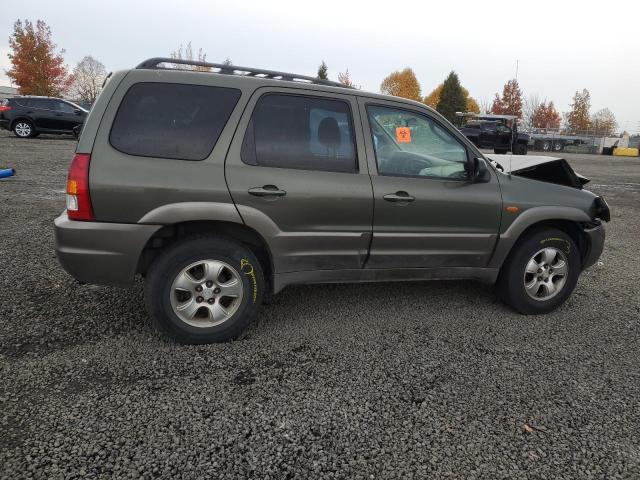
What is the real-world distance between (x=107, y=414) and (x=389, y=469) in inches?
56.5

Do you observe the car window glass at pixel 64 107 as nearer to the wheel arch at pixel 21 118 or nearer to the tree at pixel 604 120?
the wheel arch at pixel 21 118

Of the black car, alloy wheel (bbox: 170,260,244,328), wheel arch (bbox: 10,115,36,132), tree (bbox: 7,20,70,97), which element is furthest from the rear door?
tree (bbox: 7,20,70,97)

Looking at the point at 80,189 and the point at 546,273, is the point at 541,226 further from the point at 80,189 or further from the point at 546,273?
the point at 80,189

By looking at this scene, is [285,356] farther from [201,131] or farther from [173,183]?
[201,131]

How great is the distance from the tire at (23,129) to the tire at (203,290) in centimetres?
1924

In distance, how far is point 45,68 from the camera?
3984cm

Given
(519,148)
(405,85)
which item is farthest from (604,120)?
(519,148)

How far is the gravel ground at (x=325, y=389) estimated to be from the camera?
2148 mm

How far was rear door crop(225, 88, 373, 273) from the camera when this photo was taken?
310cm

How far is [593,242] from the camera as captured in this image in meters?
4.07

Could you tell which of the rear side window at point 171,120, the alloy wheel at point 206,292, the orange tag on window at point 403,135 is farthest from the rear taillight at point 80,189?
the orange tag on window at point 403,135

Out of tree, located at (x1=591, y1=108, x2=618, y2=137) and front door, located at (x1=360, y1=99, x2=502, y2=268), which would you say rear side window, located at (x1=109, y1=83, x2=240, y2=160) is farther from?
tree, located at (x1=591, y1=108, x2=618, y2=137)

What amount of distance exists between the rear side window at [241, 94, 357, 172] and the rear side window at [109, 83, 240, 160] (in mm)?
237

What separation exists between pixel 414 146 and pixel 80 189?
92.3 inches
